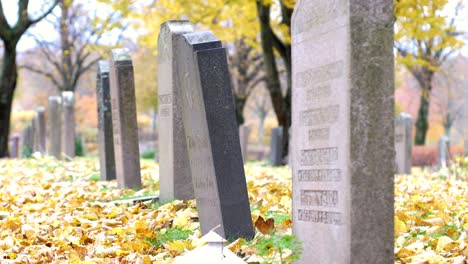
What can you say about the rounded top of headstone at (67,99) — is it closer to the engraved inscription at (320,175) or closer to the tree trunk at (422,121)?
the engraved inscription at (320,175)

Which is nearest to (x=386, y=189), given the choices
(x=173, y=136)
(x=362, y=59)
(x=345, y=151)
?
(x=345, y=151)

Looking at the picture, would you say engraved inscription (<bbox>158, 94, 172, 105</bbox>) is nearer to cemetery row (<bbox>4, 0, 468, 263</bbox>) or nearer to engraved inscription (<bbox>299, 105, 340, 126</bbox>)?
cemetery row (<bbox>4, 0, 468, 263</bbox>)

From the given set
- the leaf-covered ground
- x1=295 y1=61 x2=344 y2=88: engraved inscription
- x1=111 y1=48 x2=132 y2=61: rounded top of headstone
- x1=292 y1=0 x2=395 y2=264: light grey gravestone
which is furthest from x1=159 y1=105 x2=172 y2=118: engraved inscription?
x1=292 y1=0 x2=395 y2=264: light grey gravestone

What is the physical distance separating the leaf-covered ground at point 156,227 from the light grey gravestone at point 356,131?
396 mm

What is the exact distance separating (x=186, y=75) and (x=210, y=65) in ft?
1.19

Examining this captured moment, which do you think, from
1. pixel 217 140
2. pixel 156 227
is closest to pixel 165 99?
pixel 156 227

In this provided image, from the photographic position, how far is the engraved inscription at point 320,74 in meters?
4.53

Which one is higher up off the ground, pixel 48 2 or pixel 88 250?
pixel 48 2

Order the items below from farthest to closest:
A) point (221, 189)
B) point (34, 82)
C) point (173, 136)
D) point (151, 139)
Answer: point (34, 82)
point (151, 139)
point (173, 136)
point (221, 189)

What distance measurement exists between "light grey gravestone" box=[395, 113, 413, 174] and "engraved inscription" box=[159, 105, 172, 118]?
9.40 meters

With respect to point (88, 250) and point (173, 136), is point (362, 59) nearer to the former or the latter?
point (88, 250)

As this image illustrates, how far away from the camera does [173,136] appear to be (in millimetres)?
8578

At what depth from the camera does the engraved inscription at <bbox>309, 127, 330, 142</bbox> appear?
4.67 metres

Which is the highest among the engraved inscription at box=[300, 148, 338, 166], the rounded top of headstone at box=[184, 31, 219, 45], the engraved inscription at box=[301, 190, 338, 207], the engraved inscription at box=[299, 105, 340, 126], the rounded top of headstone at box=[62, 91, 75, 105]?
the rounded top of headstone at box=[62, 91, 75, 105]
